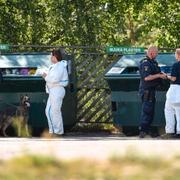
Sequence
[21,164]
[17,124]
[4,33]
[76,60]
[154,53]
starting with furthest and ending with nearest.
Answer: [4,33] → [76,60] → [17,124] → [154,53] → [21,164]

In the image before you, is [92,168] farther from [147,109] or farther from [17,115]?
[17,115]

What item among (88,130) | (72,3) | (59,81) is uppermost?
(72,3)

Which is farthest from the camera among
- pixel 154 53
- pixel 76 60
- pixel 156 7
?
pixel 156 7

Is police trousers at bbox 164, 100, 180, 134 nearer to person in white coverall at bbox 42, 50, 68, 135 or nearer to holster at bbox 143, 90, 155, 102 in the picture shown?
holster at bbox 143, 90, 155, 102

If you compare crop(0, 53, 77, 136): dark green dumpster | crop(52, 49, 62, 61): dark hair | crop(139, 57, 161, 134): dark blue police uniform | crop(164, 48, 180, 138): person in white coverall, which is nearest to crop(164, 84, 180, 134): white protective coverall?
crop(164, 48, 180, 138): person in white coverall

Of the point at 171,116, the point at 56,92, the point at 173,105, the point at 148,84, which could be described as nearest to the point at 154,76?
the point at 148,84

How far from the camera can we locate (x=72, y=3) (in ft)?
62.3

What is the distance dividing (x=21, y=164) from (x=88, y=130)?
885 centimetres

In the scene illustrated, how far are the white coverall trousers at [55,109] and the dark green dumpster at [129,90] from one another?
0.93 meters

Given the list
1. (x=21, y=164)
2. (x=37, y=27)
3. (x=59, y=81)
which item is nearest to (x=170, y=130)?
(x=59, y=81)

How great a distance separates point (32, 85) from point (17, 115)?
65 cm

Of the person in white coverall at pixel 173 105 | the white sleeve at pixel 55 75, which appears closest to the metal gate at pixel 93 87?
the white sleeve at pixel 55 75

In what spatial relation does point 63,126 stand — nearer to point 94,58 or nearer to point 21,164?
point 94,58

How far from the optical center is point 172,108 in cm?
1250
